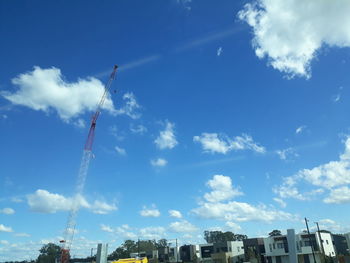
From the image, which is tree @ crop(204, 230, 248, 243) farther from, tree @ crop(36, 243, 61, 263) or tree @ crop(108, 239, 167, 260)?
tree @ crop(36, 243, 61, 263)

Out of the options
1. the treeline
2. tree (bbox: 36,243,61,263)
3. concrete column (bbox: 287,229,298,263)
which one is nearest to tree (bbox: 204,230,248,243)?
the treeline

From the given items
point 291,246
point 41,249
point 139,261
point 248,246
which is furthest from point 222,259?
point 41,249

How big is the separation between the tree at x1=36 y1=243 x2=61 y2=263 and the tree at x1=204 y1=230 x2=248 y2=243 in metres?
82.3

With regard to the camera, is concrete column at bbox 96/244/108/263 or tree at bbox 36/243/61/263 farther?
tree at bbox 36/243/61/263

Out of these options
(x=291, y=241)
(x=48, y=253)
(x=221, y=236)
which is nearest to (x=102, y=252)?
(x=291, y=241)

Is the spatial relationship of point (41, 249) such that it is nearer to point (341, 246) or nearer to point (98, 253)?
point (341, 246)

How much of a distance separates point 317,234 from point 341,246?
18541mm

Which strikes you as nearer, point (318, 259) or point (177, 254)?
point (318, 259)

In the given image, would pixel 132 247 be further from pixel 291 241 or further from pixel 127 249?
pixel 291 241

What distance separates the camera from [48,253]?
624ft

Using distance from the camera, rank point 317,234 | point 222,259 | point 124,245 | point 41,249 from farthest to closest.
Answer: point 41,249 → point 124,245 → point 222,259 → point 317,234

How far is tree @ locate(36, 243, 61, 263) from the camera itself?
174 metres

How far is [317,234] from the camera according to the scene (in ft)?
250

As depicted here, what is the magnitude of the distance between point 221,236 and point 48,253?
338ft
